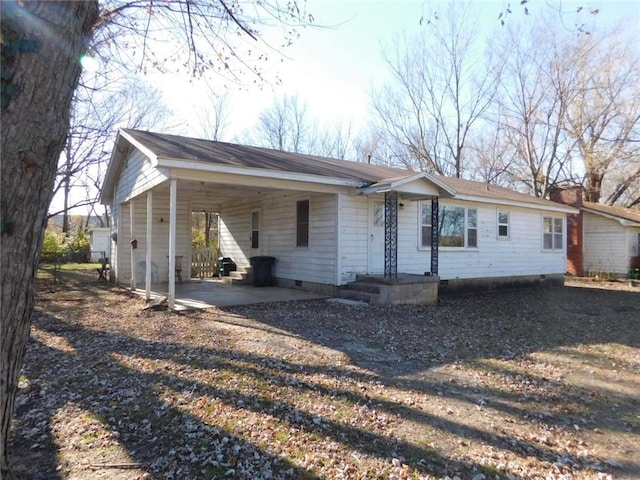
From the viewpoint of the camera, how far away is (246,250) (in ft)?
48.6

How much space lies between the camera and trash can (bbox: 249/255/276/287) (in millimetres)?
12836

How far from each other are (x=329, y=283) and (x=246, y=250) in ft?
16.2

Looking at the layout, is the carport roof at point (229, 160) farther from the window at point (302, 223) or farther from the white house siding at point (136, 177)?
the window at point (302, 223)

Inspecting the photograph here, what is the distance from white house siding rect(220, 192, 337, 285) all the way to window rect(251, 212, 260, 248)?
255 mm

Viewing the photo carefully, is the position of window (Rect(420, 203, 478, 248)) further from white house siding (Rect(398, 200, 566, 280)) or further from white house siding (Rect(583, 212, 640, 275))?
white house siding (Rect(583, 212, 640, 275))

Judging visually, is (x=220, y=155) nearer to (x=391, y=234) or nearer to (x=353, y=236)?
(x=353, y=236)

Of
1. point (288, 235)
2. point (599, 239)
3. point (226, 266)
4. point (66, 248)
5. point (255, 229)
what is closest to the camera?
point (288, 235)

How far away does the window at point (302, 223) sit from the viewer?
38.5ft

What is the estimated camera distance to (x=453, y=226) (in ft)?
43.3

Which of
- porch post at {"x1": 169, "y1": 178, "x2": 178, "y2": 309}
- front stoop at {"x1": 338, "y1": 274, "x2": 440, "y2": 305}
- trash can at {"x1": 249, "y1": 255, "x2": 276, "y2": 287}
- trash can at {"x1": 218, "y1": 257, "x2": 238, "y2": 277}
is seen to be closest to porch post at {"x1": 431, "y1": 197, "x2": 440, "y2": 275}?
front stoop at {"x1": 338, "y1": 274, "x2": 440, "y2": 305}

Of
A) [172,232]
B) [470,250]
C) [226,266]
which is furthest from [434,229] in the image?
Answer: [226,266]

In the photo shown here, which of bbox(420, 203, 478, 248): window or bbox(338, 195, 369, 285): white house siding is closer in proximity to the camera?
bbox(338, 195, 369, 285): white house siding

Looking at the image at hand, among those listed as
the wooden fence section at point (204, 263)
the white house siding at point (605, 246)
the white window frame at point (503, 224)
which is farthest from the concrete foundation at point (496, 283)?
the wooden fence section at point (204, 263)

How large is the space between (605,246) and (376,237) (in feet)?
47.7
